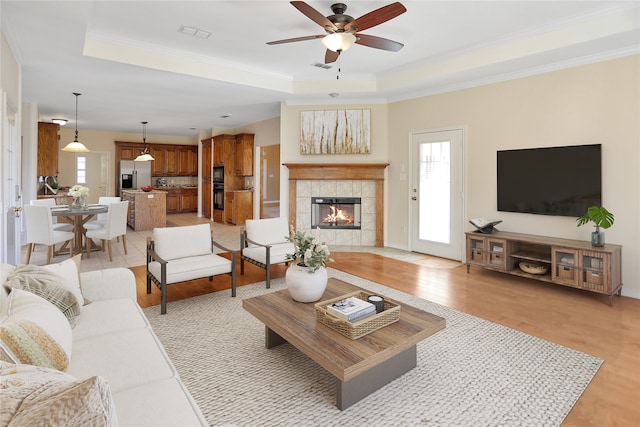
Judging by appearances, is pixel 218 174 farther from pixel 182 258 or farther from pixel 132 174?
pixel 182 258

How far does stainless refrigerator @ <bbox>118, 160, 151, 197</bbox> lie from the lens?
1072cm

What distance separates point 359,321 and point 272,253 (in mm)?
2315

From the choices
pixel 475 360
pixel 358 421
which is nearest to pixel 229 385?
pixel 358 421

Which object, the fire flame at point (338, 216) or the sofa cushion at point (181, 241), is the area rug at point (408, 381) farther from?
the fire flame at point (338, 216)

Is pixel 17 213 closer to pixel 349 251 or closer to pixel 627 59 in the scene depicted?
pixel 349 251

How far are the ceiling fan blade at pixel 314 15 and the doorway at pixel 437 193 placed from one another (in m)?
2.97

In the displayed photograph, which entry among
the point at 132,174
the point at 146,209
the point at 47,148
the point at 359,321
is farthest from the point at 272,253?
the point at 132,174

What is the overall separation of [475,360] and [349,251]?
12.3 ft

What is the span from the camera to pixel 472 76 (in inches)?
192

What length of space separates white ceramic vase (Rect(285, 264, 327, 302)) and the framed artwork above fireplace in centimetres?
410

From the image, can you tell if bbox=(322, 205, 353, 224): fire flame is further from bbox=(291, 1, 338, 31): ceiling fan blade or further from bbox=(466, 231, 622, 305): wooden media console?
bbox=(291, 1, 338, 31): ceiling fan blade

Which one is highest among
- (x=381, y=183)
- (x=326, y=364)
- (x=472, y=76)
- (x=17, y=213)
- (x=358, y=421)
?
(x=472, y=76)

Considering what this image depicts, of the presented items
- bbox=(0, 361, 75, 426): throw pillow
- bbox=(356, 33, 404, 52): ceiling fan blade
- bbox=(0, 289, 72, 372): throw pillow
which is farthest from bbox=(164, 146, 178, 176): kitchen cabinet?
bbox=(0, 361, 75, 426): throw pillow

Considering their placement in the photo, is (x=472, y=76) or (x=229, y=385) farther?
(x=472, y=76)
